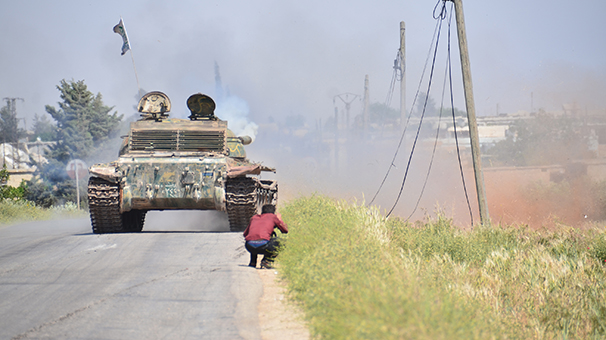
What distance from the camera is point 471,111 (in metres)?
15.7

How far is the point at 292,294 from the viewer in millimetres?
7754

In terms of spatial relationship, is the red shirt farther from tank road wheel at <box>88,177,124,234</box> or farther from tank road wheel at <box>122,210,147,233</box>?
tank road wheel at <box>122,210,147,233</box>

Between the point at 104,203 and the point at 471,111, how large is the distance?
912cm

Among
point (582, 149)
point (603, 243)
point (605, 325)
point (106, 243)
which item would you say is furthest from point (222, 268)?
point (582, 149)

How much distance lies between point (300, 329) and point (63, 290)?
3541 millimetres

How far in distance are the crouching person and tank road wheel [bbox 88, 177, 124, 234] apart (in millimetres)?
5302

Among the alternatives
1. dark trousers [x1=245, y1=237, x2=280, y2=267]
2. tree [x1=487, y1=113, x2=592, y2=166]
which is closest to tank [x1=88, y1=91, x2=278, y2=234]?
dark trousers [x1=245, y1=237, x2=280, y2=267]

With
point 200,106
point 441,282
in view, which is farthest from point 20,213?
point 441,282

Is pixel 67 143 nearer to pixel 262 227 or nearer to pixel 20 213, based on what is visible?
pixel 20 213

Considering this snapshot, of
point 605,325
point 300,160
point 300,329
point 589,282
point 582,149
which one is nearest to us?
point 300,329

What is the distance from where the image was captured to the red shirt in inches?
385

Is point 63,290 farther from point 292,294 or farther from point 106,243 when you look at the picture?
point 106,243

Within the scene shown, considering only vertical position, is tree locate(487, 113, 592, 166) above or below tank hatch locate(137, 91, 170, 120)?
below

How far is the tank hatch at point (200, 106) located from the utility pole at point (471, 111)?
689cm
